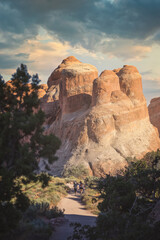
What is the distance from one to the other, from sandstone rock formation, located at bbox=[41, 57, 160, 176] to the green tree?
2457cm

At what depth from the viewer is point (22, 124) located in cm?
1020

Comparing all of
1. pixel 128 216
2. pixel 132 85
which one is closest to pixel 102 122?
pixel 132 85

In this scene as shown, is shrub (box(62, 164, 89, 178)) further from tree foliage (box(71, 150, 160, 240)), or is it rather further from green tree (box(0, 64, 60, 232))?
green tree (box(0, 64, 60, 232))

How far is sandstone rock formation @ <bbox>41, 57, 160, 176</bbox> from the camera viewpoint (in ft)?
120

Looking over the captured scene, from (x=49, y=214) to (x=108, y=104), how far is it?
26.7m

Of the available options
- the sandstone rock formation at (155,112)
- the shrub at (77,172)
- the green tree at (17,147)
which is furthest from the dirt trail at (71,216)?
the sandstone rock formation at (155,112)

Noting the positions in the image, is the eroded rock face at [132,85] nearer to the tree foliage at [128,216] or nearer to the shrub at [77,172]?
the shrub at [77,172]

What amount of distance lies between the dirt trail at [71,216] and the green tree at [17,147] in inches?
141

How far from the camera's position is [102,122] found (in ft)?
126

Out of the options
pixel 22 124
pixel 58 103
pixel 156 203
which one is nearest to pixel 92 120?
A: pixel 58 103

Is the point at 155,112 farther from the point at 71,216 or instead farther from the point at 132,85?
the point at 71,216

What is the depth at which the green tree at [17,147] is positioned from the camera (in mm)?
9789

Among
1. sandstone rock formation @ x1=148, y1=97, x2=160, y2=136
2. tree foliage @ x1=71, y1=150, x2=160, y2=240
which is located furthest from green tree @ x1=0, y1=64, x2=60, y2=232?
sandstone rock formation @ x1=148, y1=97, x2=160, y2=136

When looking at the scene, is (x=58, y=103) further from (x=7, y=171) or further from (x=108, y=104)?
(x=7, y=171)
